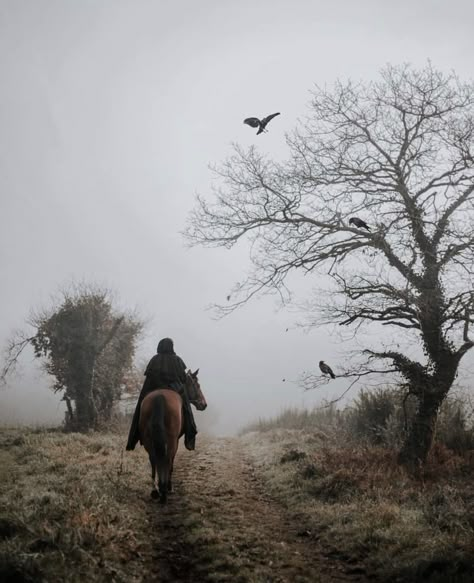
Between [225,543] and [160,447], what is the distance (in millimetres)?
2220

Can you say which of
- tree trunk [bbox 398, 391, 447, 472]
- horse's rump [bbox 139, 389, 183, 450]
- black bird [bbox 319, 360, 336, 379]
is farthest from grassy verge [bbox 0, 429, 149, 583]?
tree trunk [bbox 398, 391, 447, 472]

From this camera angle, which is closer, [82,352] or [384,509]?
[384,509]

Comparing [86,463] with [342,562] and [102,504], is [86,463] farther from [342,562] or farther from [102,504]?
[342,562]

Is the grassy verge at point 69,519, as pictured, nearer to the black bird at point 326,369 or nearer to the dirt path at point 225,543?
the dirt path at point 225,543

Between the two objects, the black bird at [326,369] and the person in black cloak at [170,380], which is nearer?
the person in black cloak at [170,380]

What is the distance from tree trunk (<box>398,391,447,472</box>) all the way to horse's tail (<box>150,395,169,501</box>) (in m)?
6.21

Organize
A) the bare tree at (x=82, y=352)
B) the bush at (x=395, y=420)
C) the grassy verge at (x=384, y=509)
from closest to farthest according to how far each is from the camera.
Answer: the grassy verge at (x=384, y=509) → the bush at (x=395, y=420) → the bare tree at (x=82, y=352)

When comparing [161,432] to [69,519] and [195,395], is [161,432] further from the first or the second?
[195,395]

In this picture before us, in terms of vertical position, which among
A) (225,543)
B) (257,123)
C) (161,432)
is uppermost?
(257,123)

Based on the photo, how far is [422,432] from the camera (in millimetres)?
10539

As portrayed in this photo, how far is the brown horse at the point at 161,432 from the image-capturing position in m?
7.42

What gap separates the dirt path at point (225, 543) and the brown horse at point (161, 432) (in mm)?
462

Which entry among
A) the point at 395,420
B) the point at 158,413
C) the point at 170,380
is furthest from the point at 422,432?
the point at 158,413

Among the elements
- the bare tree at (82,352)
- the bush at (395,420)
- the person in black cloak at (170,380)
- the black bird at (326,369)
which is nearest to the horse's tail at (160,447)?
the person in black cloak at (170,380)
